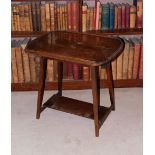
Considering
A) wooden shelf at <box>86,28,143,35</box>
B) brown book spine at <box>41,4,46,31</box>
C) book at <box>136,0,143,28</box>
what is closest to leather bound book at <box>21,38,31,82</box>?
brown book spine at <box>41,4,46,31</box>

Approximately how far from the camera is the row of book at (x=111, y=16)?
2.87 meters

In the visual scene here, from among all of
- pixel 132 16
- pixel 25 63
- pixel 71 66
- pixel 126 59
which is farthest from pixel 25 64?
pixel 132 16

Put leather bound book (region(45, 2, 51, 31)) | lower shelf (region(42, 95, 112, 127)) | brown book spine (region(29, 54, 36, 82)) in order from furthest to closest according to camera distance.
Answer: brown book spine (region(29, 54, 36, 82)), leather bound book (region(45, 2, 51, 31)), lower shelf (region(42, 95, 112, 127))

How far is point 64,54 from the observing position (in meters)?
2.18

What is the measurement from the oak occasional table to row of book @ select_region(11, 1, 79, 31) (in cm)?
31

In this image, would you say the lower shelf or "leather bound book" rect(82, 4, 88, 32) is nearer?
the lower shelf

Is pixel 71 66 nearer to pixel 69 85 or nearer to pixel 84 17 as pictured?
pixel 69 85

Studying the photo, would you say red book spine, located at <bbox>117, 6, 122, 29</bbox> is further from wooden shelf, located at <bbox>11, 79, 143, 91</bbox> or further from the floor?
the floor

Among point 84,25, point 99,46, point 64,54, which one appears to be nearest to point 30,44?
point 64,54

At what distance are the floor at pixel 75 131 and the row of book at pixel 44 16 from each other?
0.62 meters

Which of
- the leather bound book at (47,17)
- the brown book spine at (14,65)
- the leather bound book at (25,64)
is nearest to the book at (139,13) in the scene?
the leather bound book at (47,17)

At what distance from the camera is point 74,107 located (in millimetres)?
2602

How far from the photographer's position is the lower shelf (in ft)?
8.21

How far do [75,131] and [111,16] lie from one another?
43.1 inches
